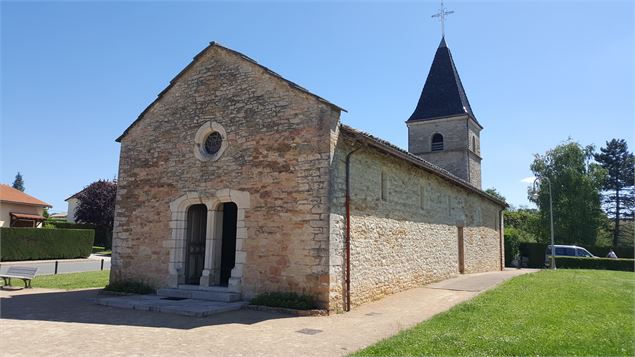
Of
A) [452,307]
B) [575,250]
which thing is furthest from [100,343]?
[575,250]

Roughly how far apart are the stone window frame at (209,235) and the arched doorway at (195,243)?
0.78 feet

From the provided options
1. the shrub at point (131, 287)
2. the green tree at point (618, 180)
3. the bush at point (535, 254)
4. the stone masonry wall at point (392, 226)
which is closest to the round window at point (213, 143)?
the stone masonry wall at point (392, 226)

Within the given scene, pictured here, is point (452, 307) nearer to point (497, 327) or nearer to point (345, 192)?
point (497, 327)

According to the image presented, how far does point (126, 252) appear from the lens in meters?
12.4

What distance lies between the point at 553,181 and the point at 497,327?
34.1 m

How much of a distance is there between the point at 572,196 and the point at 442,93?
651 inches

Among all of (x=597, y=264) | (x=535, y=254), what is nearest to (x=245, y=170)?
(x=597, y=264)

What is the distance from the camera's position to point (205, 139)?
38.9 feet

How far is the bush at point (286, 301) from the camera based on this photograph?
9148mm

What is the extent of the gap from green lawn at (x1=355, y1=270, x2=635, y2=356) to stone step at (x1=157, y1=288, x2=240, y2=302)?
14.9 feet

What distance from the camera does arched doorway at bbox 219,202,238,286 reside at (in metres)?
12.1

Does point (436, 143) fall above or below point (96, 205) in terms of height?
above

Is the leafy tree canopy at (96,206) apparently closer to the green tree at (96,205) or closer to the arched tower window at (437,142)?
the green tree at (96,205)

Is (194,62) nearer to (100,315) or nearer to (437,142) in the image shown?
(100,315)
